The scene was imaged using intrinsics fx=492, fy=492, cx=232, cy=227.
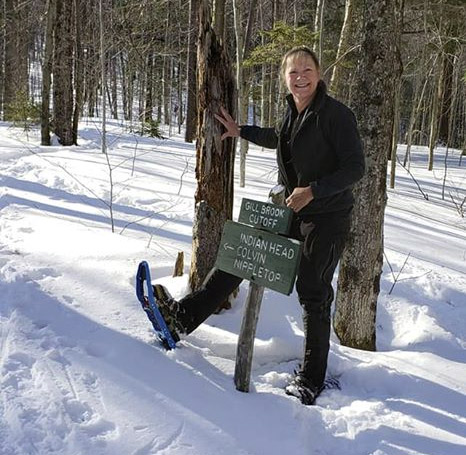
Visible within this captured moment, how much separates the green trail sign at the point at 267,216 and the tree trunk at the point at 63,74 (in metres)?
10.9

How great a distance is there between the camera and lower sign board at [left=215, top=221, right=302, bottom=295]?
2373mm

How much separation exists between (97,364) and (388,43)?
8.86ft

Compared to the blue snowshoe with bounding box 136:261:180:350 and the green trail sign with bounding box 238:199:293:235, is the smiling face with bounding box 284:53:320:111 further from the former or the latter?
the blue snowshoe with bounding box 136:261:180:350

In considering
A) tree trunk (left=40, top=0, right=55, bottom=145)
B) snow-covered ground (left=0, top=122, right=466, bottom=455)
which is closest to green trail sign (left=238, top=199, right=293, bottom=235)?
snow-covered ground (left=0, top=122, right=466, bottom=455)

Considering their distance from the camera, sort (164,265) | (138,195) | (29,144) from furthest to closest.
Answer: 1. (29,144)
2. (138,195)
3. (164,265)

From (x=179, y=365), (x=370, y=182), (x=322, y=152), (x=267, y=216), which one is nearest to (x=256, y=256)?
(x=267, y=216)

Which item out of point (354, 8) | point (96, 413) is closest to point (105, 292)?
point (96, 413)

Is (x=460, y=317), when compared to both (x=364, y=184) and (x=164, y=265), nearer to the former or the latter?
(x=364, y=184)

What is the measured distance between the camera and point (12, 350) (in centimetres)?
262

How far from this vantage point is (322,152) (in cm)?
251

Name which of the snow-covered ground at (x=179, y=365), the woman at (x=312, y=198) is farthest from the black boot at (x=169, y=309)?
the snow-covered ground at (x=179, y=365)

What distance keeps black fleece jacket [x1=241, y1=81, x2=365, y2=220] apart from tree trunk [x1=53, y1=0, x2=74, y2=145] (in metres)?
10.7

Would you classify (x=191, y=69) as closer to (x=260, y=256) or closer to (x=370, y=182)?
(x=370, y=182)

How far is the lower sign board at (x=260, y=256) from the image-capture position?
2.37m
